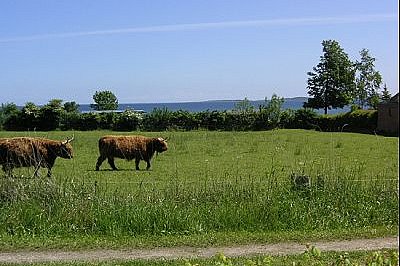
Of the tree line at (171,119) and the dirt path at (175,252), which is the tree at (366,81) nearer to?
the tree line at (171,119)

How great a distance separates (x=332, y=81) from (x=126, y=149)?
67994 mm

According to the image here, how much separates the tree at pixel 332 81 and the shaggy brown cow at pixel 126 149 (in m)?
62.7

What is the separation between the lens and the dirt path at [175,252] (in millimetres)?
10367

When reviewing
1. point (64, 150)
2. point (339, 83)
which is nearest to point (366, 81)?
point (339, 83)

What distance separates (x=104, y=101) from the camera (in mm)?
105500

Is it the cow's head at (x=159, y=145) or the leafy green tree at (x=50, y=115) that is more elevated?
the leafy green tree at (x=50, y=115)

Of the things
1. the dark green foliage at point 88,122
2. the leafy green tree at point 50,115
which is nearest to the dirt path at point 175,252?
the dark green foliage at point 88,122

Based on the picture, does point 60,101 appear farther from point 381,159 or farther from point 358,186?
point 358,186

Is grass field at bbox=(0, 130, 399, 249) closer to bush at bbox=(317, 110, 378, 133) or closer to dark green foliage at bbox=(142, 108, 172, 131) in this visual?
bush at bbox=(317, 110, 378, 133)

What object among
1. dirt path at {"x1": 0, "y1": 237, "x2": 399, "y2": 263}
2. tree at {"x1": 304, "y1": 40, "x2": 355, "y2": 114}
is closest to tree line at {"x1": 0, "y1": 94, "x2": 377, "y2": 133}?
tree at {"x1": 304, "y1": 40, "x2": 355, "y2": 114}

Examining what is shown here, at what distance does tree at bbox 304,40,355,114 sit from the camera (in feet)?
302

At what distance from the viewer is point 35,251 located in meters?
10.8

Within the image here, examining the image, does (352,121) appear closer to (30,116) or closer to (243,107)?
(243,107)

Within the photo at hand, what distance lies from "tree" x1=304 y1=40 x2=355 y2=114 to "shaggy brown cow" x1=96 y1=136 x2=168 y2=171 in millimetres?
62657
